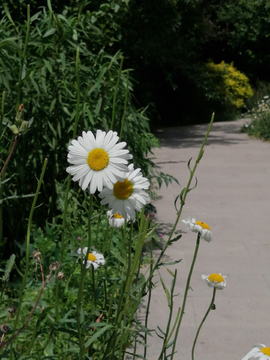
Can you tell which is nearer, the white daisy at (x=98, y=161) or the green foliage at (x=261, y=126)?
the white daisy at (x=98, y=161)

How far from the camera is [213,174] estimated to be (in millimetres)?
7023

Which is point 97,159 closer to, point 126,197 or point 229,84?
point 126,197

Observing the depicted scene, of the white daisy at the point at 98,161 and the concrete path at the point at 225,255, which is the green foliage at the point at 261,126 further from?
the white daisy at the point at 98,161

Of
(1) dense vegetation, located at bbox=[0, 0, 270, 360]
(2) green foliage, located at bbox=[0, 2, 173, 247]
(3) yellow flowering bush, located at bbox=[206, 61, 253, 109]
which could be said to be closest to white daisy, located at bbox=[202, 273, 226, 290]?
(1) dense vegetation, located at bbox=[0, 0, 270, 360]

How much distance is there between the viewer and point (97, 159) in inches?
40.7

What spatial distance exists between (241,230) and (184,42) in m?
9.00

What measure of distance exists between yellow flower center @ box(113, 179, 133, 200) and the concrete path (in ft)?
3.15

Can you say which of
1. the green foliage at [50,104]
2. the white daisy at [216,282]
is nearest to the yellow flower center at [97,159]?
the white daisy at [216,282]

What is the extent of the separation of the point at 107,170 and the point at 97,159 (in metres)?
0.03

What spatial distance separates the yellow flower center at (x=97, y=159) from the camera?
3.37 ft

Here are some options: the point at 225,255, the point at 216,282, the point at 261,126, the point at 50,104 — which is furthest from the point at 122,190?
the point at 261,126

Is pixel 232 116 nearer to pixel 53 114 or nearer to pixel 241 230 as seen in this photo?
pixel 241 230

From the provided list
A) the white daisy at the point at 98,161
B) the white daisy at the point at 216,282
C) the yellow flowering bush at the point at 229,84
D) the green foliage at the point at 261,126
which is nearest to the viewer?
the white daisy at the point at 98,161

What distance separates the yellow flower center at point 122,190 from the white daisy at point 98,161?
9 cm
